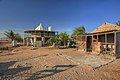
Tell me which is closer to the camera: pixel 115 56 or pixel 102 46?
pixel 115 56

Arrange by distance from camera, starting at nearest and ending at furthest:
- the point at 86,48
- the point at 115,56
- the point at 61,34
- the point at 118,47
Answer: the point at 115,56, the point at 118,47, the point at 86,48, the point at 61,34

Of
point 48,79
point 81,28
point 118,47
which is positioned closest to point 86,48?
point 118,47

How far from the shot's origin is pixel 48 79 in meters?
5.99

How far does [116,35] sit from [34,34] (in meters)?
29.0

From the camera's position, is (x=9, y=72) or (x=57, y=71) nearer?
(x=9, y=72)

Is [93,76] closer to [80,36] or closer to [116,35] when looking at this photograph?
[116,35]

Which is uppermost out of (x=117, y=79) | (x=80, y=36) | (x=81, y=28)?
(x=81, y=28)

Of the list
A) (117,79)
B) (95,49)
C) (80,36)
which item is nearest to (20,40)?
(80,36)

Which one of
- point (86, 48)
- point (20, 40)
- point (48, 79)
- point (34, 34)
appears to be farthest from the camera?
point (20, 40)

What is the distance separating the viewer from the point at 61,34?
25.1m

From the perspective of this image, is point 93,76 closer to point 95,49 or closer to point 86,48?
point 95,49

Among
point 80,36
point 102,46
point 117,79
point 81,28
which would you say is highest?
point 81,28

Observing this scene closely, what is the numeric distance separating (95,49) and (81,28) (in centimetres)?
3072

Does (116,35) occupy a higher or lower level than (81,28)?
lower
